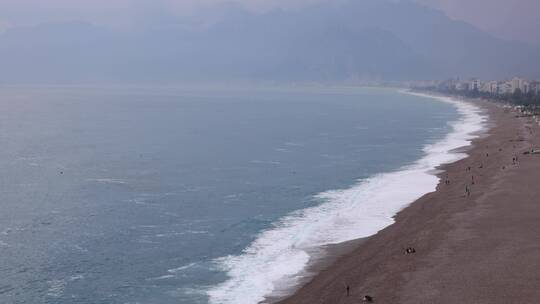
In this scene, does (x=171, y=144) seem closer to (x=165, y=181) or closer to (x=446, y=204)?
(x=165, y=181)

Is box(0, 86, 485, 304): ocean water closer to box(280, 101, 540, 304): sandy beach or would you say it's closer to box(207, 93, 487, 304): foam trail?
box(207, 93, 487, 304): foam trail

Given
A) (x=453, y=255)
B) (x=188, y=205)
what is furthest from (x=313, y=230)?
(x=188, y=205)

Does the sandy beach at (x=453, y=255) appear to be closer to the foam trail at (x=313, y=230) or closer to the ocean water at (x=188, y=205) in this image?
the foam trail at (x=313, y=230)

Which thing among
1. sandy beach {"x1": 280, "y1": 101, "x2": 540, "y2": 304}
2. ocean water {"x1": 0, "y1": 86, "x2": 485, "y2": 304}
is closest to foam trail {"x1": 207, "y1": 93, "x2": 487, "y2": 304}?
ocean water {"x1": 0, "y1": 86, "x2": 485, "y2": 304}

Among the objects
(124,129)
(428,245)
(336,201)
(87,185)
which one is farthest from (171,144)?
(428,245)

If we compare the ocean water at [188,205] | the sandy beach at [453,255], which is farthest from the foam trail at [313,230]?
the sandy beach at [453,255]
